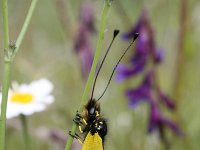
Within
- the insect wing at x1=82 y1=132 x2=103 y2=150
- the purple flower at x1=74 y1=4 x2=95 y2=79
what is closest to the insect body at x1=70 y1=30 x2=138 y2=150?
the insect wing at x1=82 y1=132 x2=103 y2=150

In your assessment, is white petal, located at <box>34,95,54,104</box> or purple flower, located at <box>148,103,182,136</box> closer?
white petal, located at <box>34,95,54,104</box>

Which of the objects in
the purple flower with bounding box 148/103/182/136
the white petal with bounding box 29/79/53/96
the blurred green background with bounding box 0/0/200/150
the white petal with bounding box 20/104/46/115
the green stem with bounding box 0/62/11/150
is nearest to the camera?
the green stem with bounding box 0/62/11/150

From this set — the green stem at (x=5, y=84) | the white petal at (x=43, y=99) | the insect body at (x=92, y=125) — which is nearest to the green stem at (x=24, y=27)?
the green stem at (x=5, y=84)

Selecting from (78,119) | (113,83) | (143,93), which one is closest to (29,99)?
(143,93)

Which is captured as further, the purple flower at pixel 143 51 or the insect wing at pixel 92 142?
the purple flower at pixel 143 51

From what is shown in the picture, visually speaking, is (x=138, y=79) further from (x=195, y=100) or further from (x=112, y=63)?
(x=195, y=100)

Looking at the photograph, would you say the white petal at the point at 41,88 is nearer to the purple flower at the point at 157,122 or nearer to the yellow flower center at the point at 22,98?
the yellow flower center at the point at 22,98

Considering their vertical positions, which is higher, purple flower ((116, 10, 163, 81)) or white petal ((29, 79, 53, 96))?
purple flower ((116, 10, 163, 81))

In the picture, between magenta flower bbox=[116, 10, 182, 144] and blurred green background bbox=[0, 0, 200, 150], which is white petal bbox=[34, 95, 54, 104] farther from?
magenta flower bbox=[116, 10, 182, 144]
